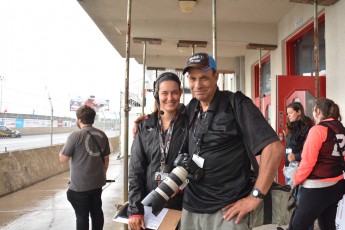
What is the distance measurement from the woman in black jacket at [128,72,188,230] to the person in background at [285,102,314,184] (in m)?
2.05

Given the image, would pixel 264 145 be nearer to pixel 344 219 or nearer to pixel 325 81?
pixel 344 219

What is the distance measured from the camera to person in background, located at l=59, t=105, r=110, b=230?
3332 mm

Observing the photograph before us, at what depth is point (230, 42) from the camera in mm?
6609

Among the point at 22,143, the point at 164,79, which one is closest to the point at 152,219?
the point at 164,79

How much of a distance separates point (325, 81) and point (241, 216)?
156 inches

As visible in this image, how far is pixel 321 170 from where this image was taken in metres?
2.74

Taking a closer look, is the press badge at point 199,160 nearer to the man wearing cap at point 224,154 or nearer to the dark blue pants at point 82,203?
the man wearing cap at point 224,154

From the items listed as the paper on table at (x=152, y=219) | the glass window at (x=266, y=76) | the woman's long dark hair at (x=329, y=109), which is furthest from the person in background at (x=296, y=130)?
the glass window at (x=266, y=76)

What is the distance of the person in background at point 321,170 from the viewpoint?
269cm

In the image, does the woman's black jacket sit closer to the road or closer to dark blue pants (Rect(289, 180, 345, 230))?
dark blue pants (Rect(289, 180, 345, 230))

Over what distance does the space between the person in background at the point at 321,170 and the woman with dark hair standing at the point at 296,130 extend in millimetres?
867

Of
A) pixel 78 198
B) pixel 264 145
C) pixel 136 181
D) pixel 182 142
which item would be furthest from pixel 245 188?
pixel 78 198

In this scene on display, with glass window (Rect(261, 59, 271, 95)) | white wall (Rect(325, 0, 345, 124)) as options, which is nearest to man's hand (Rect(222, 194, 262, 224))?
white wall (Rect(325, 0, 345, 124))

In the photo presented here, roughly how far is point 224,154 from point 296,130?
7.96ft
